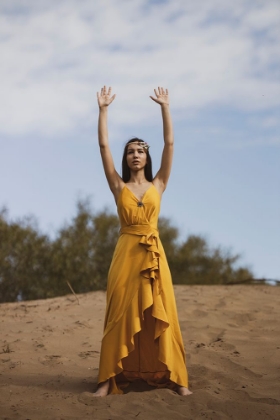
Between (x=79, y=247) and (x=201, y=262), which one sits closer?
(x=79, y=247)

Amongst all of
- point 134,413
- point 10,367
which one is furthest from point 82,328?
point 134,413

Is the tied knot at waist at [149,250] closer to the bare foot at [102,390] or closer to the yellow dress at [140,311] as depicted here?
the yellow dress at [140,311]

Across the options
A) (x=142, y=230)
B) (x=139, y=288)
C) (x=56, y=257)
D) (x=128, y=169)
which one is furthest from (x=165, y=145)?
(x=56, y=257)

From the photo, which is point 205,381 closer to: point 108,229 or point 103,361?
point 103,361

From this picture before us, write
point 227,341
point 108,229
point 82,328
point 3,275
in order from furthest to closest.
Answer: point 108,229, point 3,275, point 82,328, point 227,341

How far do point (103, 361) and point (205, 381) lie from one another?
1087 millimetres

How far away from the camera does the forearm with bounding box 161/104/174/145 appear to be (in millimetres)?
5426

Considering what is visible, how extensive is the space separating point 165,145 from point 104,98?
0.72 meters

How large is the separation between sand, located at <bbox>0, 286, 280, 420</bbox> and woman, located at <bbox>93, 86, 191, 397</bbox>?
0.65 ft

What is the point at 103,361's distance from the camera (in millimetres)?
5062

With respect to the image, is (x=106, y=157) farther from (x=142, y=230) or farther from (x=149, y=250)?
(x=149, y=250)

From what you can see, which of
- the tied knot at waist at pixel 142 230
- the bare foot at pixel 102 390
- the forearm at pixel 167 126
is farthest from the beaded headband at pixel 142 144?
the bare foot at pixel 102 390

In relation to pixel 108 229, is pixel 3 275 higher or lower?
lower

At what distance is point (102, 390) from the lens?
509 centimetres
